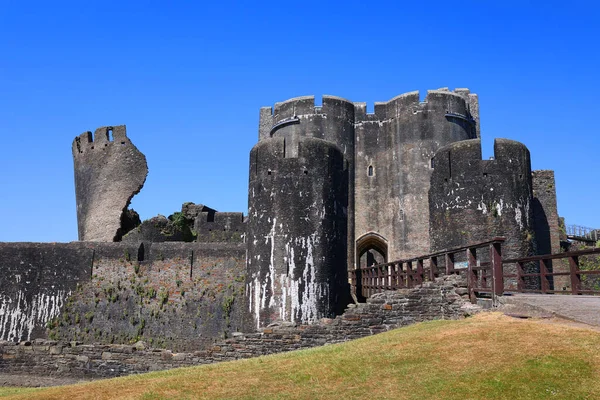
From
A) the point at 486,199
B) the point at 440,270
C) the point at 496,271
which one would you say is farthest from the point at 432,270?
the point at 486,199

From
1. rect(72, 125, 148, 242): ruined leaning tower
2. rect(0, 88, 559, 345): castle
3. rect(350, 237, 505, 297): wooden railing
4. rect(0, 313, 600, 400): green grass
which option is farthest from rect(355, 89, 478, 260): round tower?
rect(0, 313, 600, 400): green grass

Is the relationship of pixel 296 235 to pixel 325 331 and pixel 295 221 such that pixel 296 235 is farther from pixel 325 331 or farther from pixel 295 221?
pixel 325 331

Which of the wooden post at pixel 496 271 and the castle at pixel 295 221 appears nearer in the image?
the wooden post at pixel 496 271

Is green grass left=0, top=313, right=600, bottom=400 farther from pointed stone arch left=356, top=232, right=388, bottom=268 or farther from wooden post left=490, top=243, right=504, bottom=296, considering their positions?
pointed stone arch left=356, top=232, right=388, bottom=268

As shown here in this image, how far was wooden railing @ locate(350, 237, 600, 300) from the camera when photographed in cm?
1182

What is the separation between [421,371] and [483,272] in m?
7.44

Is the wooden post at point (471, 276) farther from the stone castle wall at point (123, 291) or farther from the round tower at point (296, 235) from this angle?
the stone castle wall at point (123, 291)

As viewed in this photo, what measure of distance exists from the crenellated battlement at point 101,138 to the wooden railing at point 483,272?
11605 mm

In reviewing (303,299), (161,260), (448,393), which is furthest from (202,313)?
(448,393)

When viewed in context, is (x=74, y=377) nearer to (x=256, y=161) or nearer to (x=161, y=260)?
(x=161, y=260)

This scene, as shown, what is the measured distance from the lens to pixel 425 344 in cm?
938

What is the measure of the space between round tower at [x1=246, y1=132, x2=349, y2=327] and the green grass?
7.29 m

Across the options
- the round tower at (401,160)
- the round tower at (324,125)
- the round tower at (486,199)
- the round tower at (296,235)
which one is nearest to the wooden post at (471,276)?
the round tower at (296,235)

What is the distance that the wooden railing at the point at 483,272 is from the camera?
1182 cm
